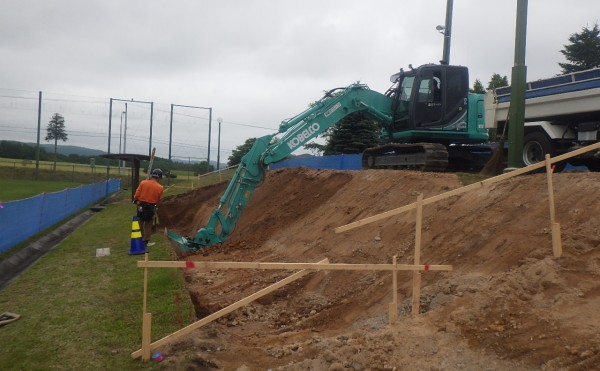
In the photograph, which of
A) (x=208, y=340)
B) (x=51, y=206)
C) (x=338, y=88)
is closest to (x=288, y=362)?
(x=208, y=340)

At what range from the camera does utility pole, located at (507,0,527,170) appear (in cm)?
902

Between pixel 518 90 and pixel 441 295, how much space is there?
15.6ft

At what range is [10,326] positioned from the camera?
6.33 m

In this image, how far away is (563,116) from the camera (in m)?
10.4

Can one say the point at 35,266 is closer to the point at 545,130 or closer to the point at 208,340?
the point at 208,340

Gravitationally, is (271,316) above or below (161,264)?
below

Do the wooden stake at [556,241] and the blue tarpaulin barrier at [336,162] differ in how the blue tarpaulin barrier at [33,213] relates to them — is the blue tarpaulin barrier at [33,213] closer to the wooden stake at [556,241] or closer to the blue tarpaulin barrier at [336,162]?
the blue tarpaulin barrier at [336,162]

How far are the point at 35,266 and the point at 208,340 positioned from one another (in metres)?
6.29

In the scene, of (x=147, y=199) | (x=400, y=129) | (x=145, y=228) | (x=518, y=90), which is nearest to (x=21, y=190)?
(x=145, y=228)

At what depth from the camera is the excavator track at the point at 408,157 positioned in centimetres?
1275

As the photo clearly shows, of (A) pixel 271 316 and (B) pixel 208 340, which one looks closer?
(B) pixel 208 340

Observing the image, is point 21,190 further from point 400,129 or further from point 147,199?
point 400,129

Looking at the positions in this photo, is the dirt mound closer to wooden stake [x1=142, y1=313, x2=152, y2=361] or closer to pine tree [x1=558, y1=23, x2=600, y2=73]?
wooden stake [x1=142, y1=313, x2=152, y2=361]

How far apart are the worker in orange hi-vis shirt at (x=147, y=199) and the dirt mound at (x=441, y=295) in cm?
235
